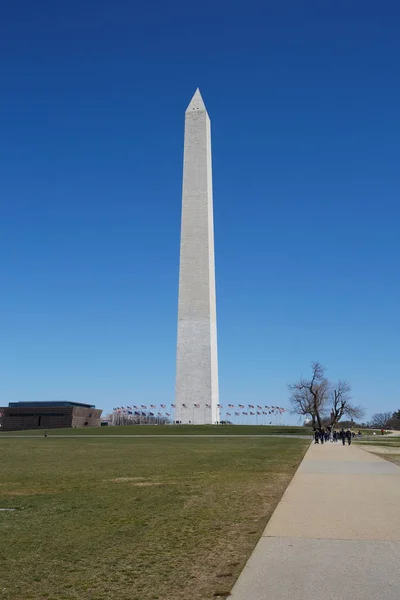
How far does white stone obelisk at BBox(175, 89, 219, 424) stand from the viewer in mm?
70375

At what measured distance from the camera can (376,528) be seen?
352 inches

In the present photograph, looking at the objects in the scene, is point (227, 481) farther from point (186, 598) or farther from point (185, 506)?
point (186, 598)

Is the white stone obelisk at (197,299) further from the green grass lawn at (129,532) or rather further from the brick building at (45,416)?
the green grass lawn at (129,532)

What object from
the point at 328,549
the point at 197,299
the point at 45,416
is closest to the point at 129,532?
the point at 328,549

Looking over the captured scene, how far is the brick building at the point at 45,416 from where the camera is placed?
99125 mm

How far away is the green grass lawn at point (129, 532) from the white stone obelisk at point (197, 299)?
53.7 m

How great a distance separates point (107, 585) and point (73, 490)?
7491 mm

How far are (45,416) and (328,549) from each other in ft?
324

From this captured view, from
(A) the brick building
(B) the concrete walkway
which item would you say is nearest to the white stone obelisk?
(A) the brick building

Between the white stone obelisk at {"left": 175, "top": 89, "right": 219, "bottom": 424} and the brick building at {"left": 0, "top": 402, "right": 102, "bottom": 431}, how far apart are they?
34288 millimetres

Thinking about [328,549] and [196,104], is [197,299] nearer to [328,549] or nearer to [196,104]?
[196,104]

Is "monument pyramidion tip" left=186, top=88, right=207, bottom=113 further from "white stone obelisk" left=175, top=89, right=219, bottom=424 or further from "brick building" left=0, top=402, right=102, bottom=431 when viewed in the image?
"brick building" left=0, top=402, right=102, bottom=431

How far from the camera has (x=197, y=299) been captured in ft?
233

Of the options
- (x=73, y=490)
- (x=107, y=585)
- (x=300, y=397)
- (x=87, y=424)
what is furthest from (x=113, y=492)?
(x=87, y=424)
